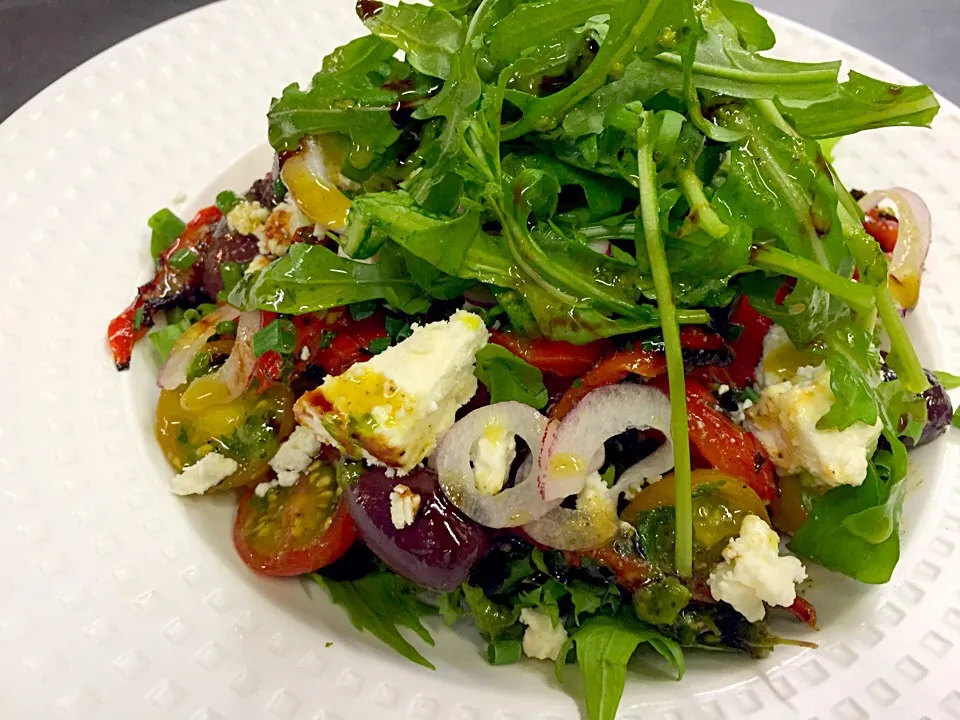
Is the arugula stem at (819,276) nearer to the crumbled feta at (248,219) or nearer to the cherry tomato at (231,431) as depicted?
the cherry tomato at (231,431)

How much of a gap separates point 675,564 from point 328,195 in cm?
143

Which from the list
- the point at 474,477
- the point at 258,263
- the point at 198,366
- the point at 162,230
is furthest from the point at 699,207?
the point at 162,230

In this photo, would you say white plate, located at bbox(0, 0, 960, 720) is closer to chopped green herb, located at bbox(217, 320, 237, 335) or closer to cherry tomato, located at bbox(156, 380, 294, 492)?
cherry tomato, located at bbox(156, 380, 294, 492)

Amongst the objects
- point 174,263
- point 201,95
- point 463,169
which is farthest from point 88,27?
point 463,169

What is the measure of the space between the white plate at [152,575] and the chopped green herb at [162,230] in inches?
2.3

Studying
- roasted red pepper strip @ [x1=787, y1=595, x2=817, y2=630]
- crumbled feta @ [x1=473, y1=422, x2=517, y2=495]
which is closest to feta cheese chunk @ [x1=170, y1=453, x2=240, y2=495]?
crumbled feta @ [x1=473, y1=422, x2=517, y2=495]

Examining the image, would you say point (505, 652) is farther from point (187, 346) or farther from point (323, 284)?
point (187, 346)

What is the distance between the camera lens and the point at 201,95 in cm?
299

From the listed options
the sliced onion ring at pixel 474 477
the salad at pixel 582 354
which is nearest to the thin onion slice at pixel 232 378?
the salad at pixel 582 354

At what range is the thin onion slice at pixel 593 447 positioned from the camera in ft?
6.60

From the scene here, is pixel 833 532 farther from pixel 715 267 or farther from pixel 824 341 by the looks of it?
pixel 715 267

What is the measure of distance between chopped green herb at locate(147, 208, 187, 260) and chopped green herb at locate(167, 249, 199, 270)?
71 millimetres

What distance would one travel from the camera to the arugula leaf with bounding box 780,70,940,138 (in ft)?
6.47

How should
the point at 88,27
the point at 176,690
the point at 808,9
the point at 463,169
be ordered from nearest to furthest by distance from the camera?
1. the point at 176,690
2. the point at 463,169
3. the point at 88,27
4. the point at 808,9
